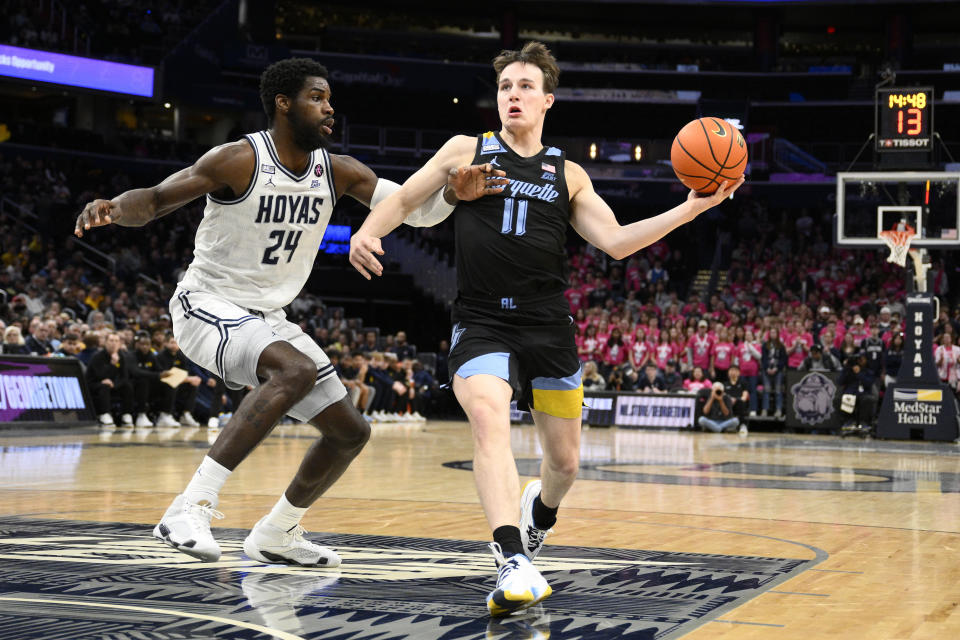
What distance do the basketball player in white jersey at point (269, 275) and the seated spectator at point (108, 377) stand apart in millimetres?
12176

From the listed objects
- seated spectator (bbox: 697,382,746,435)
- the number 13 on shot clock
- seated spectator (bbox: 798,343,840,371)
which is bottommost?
seated spectator (bbox: 697,382,746,435)

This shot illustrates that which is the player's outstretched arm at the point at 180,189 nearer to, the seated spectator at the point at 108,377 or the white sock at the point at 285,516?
the white sock at the point at 285,516

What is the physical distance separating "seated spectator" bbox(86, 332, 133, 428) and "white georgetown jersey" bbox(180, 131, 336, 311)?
12189mm

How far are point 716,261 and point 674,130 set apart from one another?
721cm

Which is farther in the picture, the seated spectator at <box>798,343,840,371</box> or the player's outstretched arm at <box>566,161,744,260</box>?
the seated spectator at <box>798,343,840,371</box>

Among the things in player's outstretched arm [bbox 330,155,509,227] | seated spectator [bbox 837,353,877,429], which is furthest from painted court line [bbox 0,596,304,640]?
seated spectator [bbox 837,353,877,429]

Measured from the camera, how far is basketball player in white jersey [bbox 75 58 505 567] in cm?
495

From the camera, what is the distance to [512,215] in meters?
4.88

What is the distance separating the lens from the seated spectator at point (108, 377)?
55.2 ft

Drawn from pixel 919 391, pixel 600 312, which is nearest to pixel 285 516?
pixel 919 391

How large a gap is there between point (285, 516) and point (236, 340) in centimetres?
85

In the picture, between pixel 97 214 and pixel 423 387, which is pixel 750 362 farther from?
pixel 97 214

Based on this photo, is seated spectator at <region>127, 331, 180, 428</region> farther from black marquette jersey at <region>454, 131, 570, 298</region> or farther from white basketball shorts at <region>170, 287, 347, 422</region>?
black marquette jersey at <region>454, 131, 570, 298</region>

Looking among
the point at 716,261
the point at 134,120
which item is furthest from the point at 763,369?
the point at 134,120
